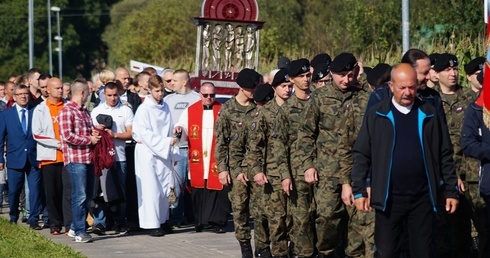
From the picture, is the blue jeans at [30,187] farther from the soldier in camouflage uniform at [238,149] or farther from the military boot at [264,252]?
the military boot at [264,252]

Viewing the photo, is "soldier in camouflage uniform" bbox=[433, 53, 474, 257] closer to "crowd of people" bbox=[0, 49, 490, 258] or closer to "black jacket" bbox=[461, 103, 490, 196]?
"crowd of people" bbox=[0, 49, 490, 258]

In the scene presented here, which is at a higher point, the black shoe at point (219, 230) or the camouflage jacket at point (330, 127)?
the camouflage jacket at point (330, 127)

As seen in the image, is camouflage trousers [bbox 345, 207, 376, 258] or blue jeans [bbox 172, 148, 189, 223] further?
blue jeans [bbox 172, 148, 189, 223]

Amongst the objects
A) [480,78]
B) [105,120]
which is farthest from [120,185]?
[480,78]

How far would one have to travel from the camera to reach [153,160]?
53.0 ft

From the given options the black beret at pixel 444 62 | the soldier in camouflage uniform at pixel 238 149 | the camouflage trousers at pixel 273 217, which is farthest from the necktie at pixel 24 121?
the black beret at pixel 444 62

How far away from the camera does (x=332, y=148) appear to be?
1138 cm

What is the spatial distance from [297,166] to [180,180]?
185 inches

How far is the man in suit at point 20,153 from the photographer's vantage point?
17016 millimetres

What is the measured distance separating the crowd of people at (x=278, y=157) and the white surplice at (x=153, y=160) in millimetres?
18

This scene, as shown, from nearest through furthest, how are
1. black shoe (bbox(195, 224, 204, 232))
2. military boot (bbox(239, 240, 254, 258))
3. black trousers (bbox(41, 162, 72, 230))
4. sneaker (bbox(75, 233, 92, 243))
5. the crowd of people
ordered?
the crowd of people → military boot (bbox(239, 240, 254, 258)) → sneaker (bbox(75, 233, 92, 243)) → black trousers (bbox(41, 162, 72, 230)) → black shoe (bbox(195, 224, 204, 232))

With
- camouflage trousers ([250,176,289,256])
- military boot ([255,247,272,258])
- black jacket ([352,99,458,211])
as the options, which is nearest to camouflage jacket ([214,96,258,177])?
camouflage trousers ([250,176,289,256])

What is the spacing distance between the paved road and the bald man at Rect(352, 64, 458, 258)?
172 inches

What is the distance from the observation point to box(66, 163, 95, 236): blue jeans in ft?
49.9
